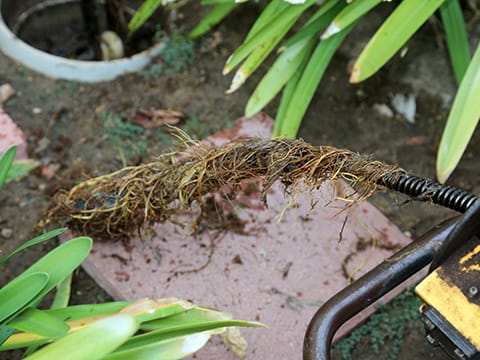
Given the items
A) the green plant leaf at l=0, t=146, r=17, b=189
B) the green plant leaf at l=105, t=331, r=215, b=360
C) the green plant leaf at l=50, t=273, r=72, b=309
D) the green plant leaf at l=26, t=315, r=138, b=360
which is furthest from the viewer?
the green plant leaf at l=50, t=273, r=72, b=309

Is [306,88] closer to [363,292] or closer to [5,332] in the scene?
[363,292]

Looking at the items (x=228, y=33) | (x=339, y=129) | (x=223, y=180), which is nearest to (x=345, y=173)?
(x=223, y=180)

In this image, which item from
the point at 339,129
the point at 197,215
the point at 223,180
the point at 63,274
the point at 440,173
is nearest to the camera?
the point at 63,274

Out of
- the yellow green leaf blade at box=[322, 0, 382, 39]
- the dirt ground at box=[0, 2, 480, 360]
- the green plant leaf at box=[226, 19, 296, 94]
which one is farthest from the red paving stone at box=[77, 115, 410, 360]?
the yellow green leaf blade at box=[322, 0, 382, 39]

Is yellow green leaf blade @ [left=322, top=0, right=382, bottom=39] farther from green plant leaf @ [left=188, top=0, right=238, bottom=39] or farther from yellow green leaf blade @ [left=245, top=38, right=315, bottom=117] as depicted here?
green plant leaf @ [left=188, top=0, right=238, bottom=39]

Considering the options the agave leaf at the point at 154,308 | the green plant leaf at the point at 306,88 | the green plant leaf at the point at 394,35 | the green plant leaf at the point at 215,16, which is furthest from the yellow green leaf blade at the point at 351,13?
the agave leaf at the point at 154,308

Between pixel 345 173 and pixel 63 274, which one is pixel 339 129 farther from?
pixel 63 274
